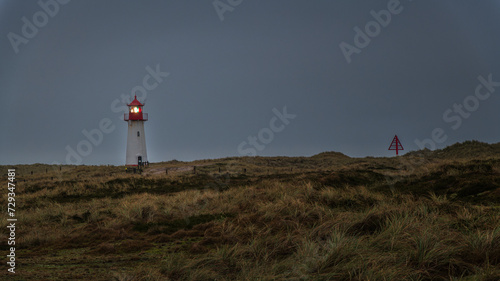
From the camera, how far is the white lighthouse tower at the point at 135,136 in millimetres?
49938

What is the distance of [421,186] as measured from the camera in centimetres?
1589

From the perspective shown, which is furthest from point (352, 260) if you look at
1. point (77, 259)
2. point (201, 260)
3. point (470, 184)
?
point (470, 184)

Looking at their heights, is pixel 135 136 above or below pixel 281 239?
above

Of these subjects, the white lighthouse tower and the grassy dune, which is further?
the white lighthouse tower

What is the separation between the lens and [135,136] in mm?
49938

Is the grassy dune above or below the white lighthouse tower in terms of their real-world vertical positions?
below

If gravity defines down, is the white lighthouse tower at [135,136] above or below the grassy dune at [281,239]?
above

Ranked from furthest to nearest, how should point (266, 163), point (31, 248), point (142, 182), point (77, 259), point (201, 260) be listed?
point (266, 163) → point (142, 182) → point (31, 248) → point (77, 259) → point (201, 260)

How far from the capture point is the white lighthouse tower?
49938mm

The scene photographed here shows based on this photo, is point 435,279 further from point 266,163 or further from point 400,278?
point 266,163

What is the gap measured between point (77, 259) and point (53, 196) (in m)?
16.8

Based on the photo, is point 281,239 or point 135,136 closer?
point 281,239

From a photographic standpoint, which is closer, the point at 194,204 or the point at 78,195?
the point at 194,204

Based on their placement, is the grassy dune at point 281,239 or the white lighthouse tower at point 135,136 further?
the white lighthouse tower at point 135,136
